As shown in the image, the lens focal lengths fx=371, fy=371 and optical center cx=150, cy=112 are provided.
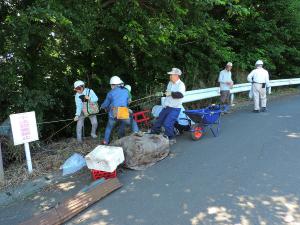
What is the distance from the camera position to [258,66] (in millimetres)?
13320

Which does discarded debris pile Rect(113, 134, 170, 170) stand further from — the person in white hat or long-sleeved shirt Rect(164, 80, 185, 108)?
the person in white hat

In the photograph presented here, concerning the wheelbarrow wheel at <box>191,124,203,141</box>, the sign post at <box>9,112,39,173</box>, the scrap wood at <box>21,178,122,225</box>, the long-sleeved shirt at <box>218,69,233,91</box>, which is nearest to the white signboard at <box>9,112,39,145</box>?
the sign post at <box>9,112,39,173</box>

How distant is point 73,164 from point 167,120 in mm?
2665

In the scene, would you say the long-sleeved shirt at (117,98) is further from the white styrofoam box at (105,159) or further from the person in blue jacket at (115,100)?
the white styrofoam box at (105,159)

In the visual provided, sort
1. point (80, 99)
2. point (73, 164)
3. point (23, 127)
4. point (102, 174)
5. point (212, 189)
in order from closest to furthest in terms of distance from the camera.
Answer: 1. point (212, 189)
2. point (102, 174)
3. point (23, 127)
4. point (73, 164)
5. point (80, 99)

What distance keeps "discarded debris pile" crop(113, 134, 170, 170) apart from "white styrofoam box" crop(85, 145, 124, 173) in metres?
0.35

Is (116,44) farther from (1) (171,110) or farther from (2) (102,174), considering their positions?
(2) (102,174)

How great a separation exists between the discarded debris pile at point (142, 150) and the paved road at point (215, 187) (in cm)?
20

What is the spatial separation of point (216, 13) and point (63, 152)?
39.5ft

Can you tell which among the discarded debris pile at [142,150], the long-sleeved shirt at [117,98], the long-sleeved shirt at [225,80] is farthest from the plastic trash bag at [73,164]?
the long-sleeved shirt at [225,80]

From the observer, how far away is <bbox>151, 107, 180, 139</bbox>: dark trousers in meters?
8.86

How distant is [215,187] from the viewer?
5914 millimetres

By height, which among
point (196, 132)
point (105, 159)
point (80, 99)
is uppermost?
point (80, 99)

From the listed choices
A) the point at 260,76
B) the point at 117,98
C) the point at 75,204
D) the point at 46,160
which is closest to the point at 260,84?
the point at 260,76
